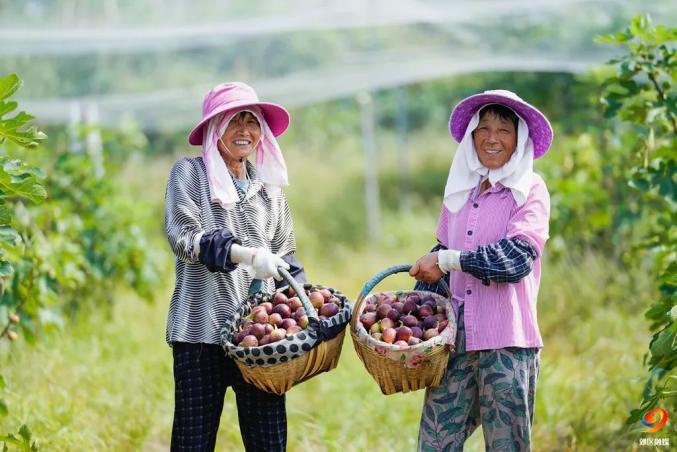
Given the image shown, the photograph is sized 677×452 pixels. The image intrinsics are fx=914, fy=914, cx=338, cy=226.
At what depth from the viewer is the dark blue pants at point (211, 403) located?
2891 mm

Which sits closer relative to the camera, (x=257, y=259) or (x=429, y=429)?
(x=257, y=259)

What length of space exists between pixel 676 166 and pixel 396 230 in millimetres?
5628

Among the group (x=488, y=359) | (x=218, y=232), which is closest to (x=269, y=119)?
(x=218, y=232)

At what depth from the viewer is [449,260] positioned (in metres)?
2.76

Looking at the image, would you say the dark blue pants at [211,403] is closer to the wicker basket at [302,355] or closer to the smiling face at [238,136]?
the wicker basket at [302,355]

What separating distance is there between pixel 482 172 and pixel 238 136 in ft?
2.58

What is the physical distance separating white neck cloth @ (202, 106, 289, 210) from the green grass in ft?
4.37

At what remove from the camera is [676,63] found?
360 cm

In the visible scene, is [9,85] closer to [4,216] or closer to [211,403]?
[4,216]

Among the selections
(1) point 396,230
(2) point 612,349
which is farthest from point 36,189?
(1) point 396,230

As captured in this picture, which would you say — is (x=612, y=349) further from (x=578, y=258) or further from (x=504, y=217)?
(x=504, y=217)

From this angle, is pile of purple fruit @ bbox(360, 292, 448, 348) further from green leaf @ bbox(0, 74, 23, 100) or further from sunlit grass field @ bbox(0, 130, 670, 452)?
green leaf @ bbox(0, 74, 23, 100)

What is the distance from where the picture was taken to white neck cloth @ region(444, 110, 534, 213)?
2.82 metres

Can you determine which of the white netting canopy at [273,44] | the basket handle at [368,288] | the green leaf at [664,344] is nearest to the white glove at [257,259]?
the basket handle at [368,288]
